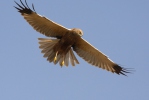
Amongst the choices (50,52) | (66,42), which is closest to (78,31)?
(66,42)

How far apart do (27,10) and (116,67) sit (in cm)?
376

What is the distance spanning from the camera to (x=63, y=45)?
61.5 feet

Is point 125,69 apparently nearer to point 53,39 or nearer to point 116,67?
point 116,67

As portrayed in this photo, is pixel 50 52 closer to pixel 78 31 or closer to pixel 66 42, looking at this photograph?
pixel 66 42

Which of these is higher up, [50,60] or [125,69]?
[125,69]

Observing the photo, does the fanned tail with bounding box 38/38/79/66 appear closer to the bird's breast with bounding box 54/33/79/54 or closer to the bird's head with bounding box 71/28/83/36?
the bird's breast with bounding box 54/33/79/54

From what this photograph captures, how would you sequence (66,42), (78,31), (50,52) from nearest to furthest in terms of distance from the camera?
(78,31), (66,42), (50,52)

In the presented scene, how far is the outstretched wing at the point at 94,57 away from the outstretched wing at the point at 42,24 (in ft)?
2.66

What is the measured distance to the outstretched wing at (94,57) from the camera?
19328mm

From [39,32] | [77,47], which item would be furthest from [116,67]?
[39,32]

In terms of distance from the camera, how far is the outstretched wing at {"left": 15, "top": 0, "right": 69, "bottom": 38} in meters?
18.5

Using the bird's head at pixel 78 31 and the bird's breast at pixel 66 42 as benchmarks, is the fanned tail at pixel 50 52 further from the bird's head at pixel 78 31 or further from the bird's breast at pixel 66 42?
the bird's head at pixel 78 31

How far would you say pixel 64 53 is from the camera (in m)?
19.1

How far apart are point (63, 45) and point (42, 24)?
37.9 inches
